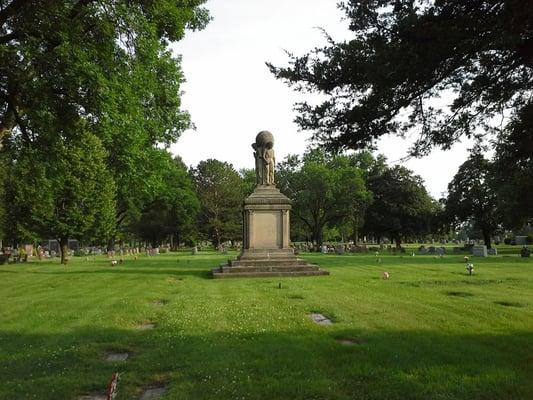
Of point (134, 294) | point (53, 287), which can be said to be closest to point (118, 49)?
point (134, 294)

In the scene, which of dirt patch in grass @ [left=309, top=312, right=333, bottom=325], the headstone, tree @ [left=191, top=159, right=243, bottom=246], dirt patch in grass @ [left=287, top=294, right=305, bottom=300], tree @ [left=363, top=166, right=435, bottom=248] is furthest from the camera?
tree @ [left=191, top=159, right=243, bottom=246]

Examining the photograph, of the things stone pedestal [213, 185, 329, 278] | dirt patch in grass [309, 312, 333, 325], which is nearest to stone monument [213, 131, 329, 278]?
stone pedestal [213, 185, 329, 278]

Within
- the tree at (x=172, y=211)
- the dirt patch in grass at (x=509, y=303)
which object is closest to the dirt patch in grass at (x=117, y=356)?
the dirt patch in grass at (x=509, y=303)

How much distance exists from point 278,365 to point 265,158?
1890 cm

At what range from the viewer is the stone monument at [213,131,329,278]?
72.9ft

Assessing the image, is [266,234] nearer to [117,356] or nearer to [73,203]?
[117,356]

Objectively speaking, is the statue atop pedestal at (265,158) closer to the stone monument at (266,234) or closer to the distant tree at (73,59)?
the stone monument at (266,234)

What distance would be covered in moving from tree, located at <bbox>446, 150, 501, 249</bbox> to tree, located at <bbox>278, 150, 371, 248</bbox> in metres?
10.7

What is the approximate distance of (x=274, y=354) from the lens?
771cm

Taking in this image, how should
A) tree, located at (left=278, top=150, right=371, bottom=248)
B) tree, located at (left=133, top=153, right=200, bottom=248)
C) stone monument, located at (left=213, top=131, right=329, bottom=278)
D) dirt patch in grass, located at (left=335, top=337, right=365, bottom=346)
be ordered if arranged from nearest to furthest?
dirt patch in grass, located at (left=335, top=337, right=365, bottom=346)
stone monument, located at (left=213, top=131, right=329, bottom=278)
tree, located at (left=278, top=150, right=371, bottom=248)
tree, located at (left=133, top=153, right=200, bottom=248)

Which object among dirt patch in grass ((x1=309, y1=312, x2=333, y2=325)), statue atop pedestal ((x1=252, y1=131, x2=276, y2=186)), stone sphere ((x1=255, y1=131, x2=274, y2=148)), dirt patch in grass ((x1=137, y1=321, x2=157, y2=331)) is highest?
stone sphere ((x1=255, y1=131, x2=274, y2=148))

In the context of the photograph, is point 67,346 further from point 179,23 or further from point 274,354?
point 179,23

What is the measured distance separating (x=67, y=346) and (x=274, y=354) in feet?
11.8

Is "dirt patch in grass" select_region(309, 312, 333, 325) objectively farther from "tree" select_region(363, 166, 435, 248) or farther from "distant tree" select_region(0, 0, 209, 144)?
"tree" select_region(363, 166, 435, 248)
